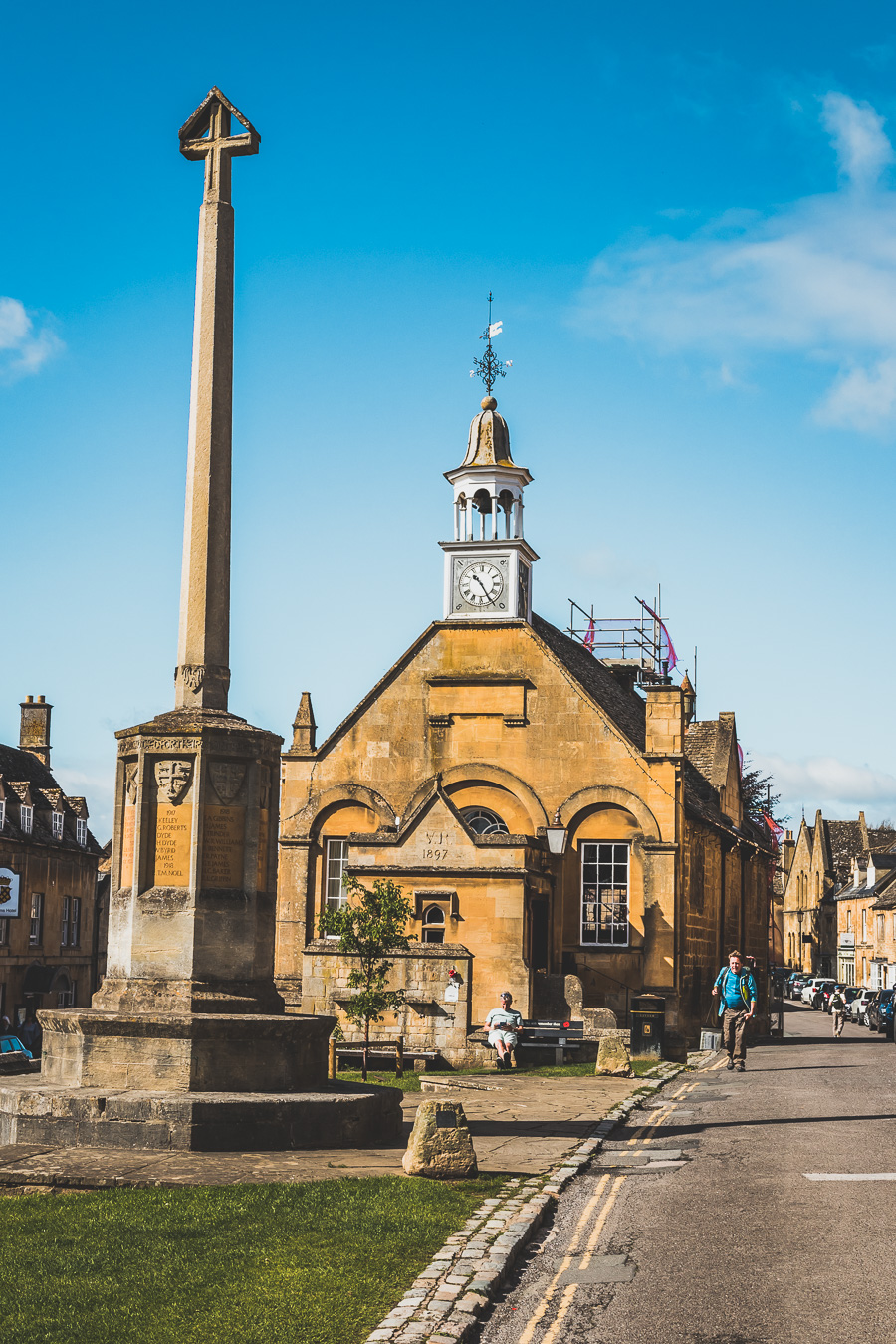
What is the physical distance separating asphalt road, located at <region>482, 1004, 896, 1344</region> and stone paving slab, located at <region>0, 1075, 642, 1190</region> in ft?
2.30

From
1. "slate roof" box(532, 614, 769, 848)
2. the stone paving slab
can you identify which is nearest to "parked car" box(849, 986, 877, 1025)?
"slate roof" box(532, 614, 769, 848)

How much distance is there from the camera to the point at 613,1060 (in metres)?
22.6

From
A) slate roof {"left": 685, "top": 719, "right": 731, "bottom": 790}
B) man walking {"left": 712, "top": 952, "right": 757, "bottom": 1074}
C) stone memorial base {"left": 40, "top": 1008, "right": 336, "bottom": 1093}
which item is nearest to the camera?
stone memorial base {"left": 40, "top": 1008, "right": 336, "bottom": 1093}

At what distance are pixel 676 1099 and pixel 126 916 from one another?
370 inches

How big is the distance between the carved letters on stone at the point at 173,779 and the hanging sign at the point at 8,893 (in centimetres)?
3918

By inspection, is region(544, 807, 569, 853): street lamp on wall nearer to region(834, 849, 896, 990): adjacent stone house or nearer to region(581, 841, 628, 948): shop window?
region(581, 841, 628, 948): shop window

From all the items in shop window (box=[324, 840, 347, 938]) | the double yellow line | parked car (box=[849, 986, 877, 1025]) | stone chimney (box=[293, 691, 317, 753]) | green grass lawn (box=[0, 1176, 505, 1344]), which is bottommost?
parked car (box=[849, 986, 877, 1025])

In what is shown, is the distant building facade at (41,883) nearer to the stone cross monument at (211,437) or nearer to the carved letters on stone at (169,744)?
the stone cross monument at (211,437)

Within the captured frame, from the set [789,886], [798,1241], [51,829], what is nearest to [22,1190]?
[798,1241]

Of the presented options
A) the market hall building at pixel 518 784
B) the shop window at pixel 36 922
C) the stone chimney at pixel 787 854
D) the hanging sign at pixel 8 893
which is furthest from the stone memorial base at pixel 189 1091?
the stone chimney at pixel 787 854

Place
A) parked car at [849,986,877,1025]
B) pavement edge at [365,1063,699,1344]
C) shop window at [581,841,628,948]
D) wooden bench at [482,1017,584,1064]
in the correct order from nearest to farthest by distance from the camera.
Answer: pavement edge at [365,1063,699,1344] → wooden bench at [482,1017,584,1064] → shop window at [581,841,628,948] → parked car at [849,986,877,1025]

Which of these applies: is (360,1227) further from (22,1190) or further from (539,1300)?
(22,1190)

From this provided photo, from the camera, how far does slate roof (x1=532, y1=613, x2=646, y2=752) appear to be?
3725 centimetres

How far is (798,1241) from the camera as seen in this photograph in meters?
9.41
